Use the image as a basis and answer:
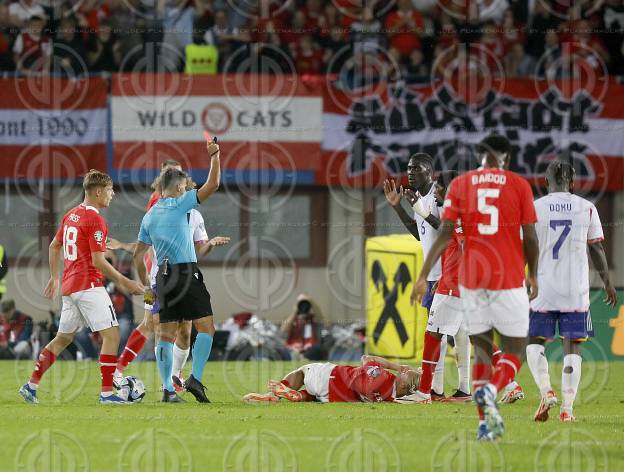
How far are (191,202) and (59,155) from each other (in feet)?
27.4

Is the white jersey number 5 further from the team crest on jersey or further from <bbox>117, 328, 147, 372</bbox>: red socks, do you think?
<bbox>117, 328, 147, 372</bbox>: red socks

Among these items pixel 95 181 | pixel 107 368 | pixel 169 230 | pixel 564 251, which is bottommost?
pixel 107 368

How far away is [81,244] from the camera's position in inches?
432

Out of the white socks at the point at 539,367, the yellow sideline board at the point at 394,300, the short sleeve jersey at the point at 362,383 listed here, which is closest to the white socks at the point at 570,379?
the white socks at the point at 539,367

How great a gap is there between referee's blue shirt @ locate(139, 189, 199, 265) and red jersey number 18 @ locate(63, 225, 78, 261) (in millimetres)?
534

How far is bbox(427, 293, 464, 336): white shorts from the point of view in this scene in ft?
36.6

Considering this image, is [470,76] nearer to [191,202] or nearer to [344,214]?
[344,214]

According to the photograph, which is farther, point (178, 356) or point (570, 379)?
point (178, 356)

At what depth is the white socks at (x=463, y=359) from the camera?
11.5m

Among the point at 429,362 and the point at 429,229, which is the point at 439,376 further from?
the point at 429,229

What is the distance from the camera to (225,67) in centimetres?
1933

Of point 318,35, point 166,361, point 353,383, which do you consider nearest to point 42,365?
point 166,361

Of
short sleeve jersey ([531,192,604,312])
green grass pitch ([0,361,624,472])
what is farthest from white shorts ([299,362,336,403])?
short sleeve jersey ([531,192,604,312])

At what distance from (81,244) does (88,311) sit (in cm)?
55
